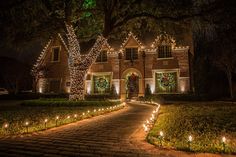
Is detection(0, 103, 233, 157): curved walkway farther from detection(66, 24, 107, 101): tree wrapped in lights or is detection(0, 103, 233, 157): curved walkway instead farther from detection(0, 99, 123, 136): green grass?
detection(66, 24, 107, 101): tree wrapped in lights

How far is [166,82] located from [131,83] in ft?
15.1

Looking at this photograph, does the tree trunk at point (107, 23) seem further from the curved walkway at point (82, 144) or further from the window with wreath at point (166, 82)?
the window with wreath at point (166, 82)

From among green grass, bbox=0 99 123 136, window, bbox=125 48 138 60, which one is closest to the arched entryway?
window, bbox=125 48 138 60

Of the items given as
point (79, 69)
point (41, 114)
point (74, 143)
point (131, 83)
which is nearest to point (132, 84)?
point (131, 83)

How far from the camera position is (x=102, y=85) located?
32.8 m

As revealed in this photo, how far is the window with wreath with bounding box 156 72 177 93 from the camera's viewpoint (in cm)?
2997

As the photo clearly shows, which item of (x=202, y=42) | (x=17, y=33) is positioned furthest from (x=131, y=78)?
(x=17, y=33)

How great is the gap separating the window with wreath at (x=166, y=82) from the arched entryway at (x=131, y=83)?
219 centimetres

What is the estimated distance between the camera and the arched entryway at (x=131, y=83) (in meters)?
31.2

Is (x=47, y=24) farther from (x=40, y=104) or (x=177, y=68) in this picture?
(x=177, y=68)

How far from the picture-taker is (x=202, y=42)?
127 ft

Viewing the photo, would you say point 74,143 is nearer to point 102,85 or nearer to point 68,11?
point 68,11

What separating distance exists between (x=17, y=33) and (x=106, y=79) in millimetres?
15254

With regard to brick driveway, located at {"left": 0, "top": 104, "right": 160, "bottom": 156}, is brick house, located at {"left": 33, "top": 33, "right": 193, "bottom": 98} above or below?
above
